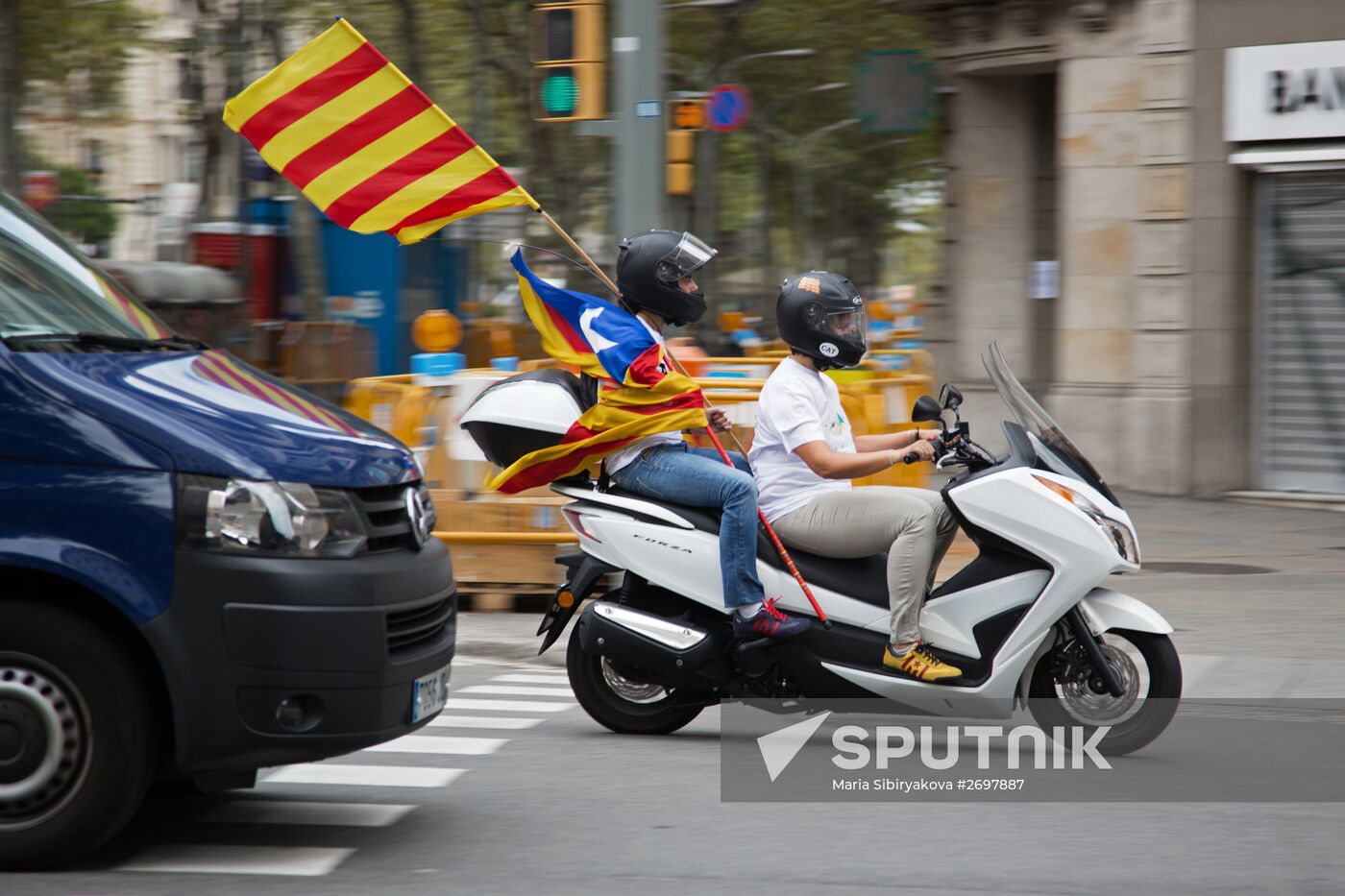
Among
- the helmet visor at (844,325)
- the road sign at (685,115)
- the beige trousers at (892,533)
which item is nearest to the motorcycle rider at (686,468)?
the beige trousers at (892,533)

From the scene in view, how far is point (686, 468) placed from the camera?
652 centimetres

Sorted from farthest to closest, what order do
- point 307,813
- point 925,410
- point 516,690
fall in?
point 516,690 < point 925,410 < point 307,813

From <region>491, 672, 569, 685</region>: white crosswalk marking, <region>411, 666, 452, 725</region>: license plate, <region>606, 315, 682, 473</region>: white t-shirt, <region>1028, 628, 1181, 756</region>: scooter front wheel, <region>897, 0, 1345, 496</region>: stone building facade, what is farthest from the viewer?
<region>897, 0, 1345, 496</region>: stone building facade

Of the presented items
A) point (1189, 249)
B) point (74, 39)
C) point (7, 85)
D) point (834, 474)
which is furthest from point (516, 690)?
point (74, 39)

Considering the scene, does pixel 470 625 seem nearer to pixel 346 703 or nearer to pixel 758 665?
pixel 758 665

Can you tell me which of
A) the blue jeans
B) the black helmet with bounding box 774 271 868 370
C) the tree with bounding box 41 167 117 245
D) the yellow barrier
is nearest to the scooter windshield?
the black helmet with bounding box 774 271 868 370

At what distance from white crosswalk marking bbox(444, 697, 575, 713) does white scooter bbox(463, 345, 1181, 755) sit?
2.03 ft

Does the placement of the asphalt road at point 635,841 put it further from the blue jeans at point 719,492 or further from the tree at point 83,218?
the tree at point 83,218

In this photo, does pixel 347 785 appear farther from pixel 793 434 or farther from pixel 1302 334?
pixel 1302 334

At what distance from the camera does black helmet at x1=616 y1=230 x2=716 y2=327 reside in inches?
258

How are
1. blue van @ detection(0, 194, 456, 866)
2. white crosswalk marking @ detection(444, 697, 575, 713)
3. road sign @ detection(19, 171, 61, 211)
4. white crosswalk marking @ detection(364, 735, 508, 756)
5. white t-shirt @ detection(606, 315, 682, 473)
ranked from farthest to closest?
road sign @ detection(19, 171, 61, 211), white crosswalk marking @ detection(444, 697, 575, 713), white t-shirt @ detection(606, 315, 682, 473), white crosswalk marking @ detection(364, 735, 508, 756), blue van @ detection(0, 194, 456, 866)

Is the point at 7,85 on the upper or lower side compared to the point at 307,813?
upper

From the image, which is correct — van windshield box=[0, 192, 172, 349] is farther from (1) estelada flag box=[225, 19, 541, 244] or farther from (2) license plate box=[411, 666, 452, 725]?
(1) estelada flag box=[225, 19, 541, 244]

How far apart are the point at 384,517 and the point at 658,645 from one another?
1820 mm
